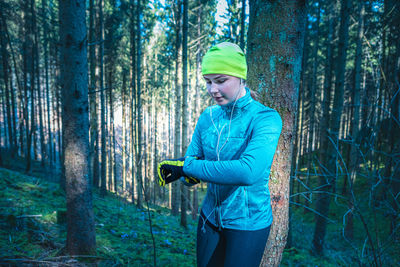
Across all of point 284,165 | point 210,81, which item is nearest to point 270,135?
point 210,81

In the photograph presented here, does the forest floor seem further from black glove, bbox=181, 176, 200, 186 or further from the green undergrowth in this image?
black glove, bbox=181, 176, 200, 186

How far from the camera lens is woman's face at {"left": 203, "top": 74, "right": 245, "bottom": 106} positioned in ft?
5.13

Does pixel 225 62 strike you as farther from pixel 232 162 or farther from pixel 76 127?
pixel 76 127

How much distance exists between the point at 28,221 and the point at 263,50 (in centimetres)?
522

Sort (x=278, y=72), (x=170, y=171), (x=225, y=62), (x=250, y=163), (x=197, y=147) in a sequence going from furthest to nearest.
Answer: (x=278, y=72) → (x=197, y=147) → (x=170, y=171) → (x=225, y=62) → (x=250, y=163)

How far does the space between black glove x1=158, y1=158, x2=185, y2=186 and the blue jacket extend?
89 mm

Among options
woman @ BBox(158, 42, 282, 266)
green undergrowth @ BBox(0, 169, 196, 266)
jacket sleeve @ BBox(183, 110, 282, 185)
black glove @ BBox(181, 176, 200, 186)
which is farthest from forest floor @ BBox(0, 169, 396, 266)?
black glove @ BBox(181, 176, 200, 186)

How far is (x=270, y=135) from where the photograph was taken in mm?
1454

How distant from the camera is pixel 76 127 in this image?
322cm

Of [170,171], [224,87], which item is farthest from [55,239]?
[224,87]

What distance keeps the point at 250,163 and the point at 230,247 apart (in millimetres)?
735

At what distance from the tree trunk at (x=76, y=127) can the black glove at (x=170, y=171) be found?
7.32 ft

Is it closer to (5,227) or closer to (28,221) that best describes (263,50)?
(5,227)

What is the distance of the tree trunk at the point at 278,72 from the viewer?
1979 millimetres
